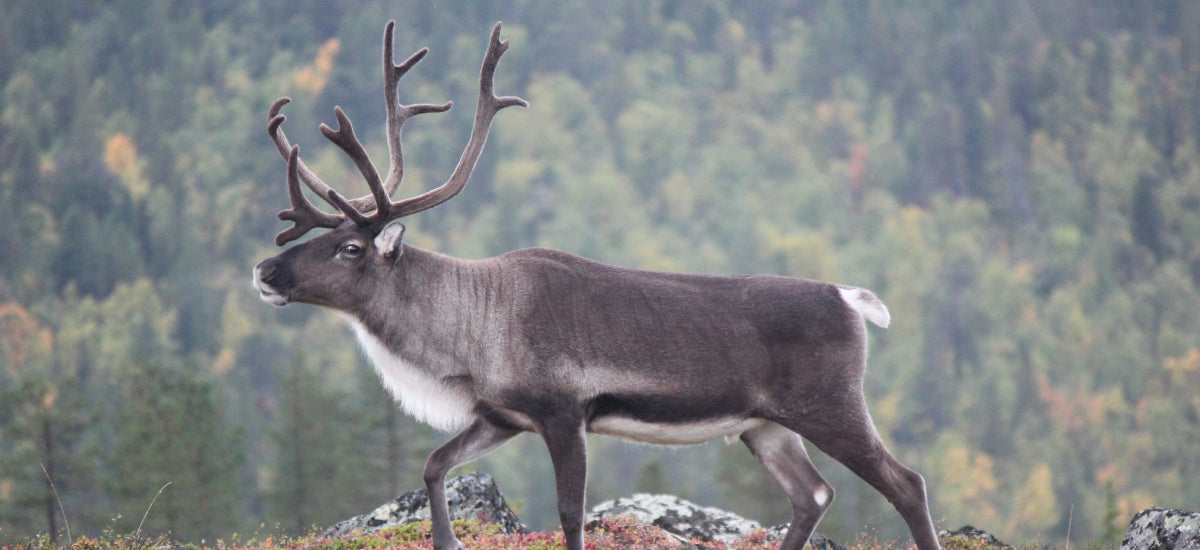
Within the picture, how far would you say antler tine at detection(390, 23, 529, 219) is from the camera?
37.6 ft

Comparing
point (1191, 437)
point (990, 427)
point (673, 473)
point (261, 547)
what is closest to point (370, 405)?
point (261, 547)

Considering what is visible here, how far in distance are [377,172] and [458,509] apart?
13.3ft

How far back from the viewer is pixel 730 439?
11.5m

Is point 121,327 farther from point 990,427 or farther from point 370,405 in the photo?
point 370,405

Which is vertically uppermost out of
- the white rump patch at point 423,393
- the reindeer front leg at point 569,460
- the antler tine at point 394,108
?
the antler tine at point 394,108

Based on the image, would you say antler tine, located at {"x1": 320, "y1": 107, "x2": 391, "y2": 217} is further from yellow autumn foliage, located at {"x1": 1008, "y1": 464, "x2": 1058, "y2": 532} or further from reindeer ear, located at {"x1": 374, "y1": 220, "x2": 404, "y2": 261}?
yellow autumn foliage, located at {"x1": 1008, "y1": 464, "x2": 1058, "y2": 532}

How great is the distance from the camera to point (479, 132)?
1205 cm

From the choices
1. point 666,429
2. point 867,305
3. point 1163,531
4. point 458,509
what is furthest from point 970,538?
point 458,509

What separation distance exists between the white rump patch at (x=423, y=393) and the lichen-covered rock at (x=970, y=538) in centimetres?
539

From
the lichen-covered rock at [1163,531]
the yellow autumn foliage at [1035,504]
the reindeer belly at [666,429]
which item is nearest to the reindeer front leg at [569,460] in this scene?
the reindeer belly at [666,429]

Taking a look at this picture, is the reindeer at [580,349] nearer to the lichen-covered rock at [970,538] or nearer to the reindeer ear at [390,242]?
the reindeer ear at [390,242]

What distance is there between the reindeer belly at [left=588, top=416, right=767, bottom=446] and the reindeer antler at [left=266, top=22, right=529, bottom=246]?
102 inches

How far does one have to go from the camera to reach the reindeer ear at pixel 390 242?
10.9m

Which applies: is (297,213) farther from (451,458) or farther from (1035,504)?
(1035,504)
